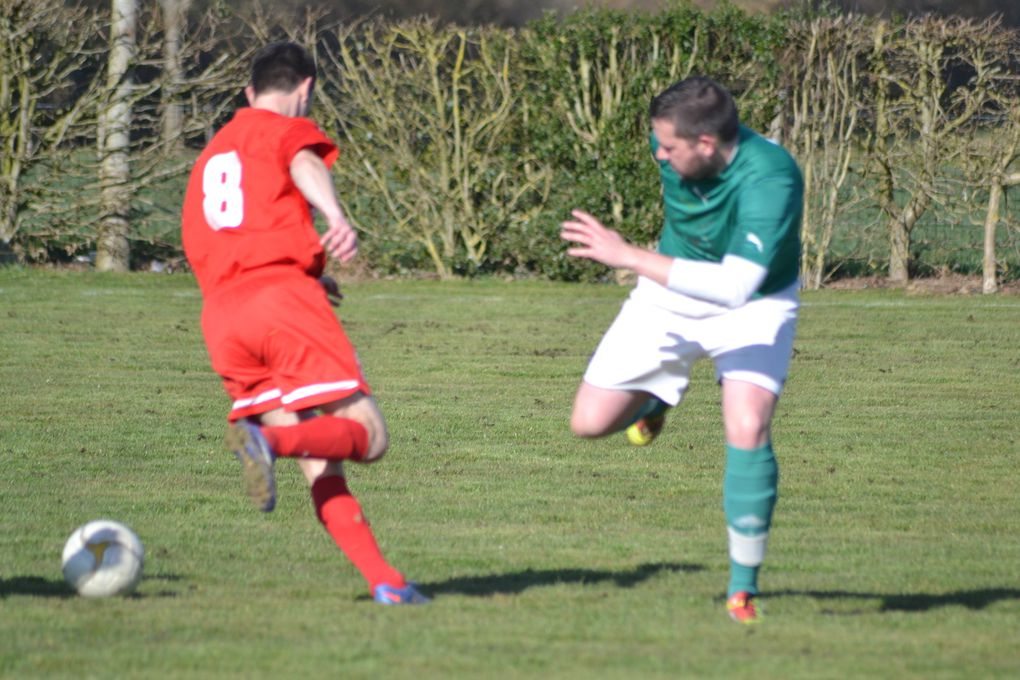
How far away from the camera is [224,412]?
9.93 metres

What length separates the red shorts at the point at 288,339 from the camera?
15.4ft

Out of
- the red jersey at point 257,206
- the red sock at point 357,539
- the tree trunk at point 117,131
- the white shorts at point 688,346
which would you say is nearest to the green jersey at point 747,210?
the white shorts at point 688,346

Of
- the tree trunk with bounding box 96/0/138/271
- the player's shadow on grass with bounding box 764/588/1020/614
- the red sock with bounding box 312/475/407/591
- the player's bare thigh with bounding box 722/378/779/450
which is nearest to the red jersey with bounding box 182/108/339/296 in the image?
the red sock with bounding box 312/475/407/591

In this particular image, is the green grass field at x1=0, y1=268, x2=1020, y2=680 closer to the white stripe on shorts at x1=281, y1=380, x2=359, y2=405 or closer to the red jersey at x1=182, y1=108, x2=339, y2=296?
the white stripe on shorts at x1=281, y1=380, x2=359, y2=405

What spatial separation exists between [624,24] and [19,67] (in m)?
7.41

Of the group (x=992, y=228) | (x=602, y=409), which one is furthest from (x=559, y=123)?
(x=602, y=409)

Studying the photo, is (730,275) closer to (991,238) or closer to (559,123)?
(559,123)

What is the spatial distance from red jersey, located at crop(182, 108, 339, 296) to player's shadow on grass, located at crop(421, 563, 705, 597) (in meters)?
1.24

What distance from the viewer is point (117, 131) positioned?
19.0 m

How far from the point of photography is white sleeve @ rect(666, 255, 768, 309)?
462 centimetres

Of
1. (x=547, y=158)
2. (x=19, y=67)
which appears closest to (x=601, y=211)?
(x=547, y=158)

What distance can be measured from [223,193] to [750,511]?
1.96 m

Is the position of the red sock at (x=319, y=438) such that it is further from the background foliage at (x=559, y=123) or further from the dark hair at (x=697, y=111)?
the background foliage at (x=559, y=123)

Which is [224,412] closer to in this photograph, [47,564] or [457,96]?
[47,564]
